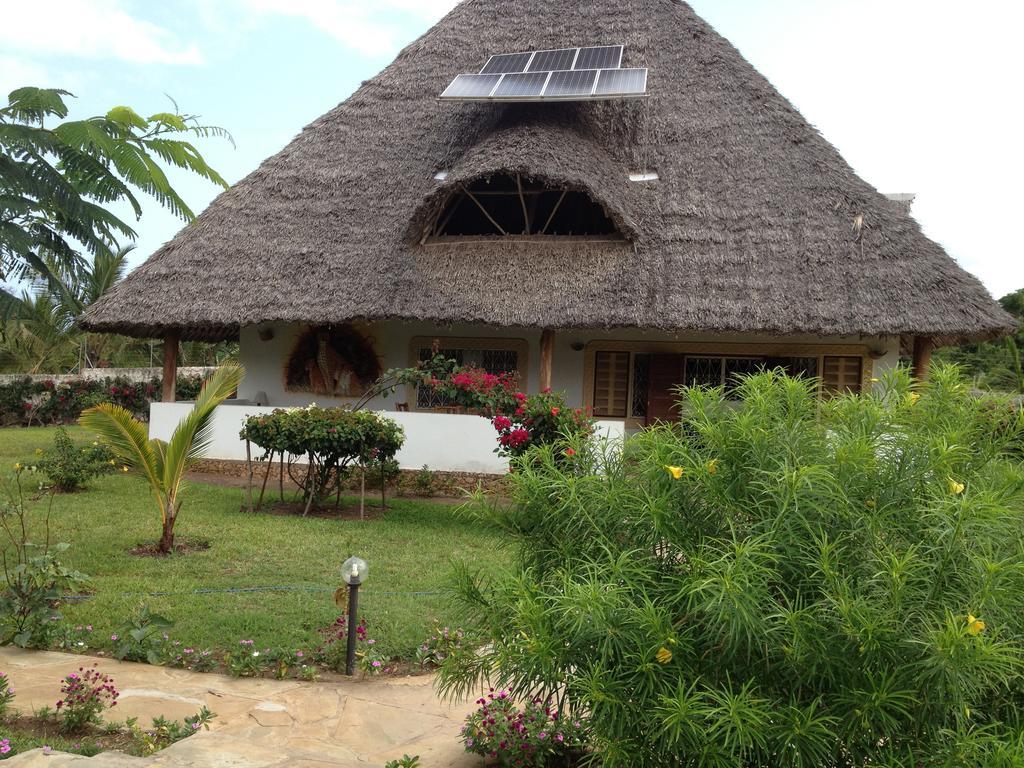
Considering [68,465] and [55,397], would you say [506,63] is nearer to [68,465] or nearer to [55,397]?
[68,465]

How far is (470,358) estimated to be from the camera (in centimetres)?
1255

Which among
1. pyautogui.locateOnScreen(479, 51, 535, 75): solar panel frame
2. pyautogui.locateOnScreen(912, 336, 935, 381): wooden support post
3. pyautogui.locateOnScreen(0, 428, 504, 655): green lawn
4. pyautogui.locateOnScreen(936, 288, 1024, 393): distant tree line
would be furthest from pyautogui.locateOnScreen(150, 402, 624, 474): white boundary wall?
pyautogui.locateOnScreen(936, 288, 1024, 393): distant tree line

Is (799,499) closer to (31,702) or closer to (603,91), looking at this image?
(31,702)

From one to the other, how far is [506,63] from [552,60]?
0.72 meters

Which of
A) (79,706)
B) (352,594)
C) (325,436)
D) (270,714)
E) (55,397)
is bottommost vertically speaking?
(270,714)

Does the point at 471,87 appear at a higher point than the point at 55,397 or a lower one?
higher

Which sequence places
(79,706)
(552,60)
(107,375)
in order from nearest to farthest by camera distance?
(79,706), (552,60), (107,375)

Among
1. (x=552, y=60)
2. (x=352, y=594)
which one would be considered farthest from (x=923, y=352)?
(x=352, y=594)

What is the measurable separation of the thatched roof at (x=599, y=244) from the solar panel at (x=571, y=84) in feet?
1.52

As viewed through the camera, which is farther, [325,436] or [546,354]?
[546,354]

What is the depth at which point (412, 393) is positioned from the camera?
12.5 metres

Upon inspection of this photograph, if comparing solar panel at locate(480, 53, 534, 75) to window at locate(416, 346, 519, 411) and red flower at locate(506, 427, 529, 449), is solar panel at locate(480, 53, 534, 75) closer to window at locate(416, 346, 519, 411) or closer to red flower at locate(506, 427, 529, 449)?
window at locate(416, 346, 519, 411)

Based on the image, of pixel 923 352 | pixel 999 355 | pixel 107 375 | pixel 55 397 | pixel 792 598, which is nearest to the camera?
pixel 792 598

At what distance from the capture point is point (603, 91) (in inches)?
437
